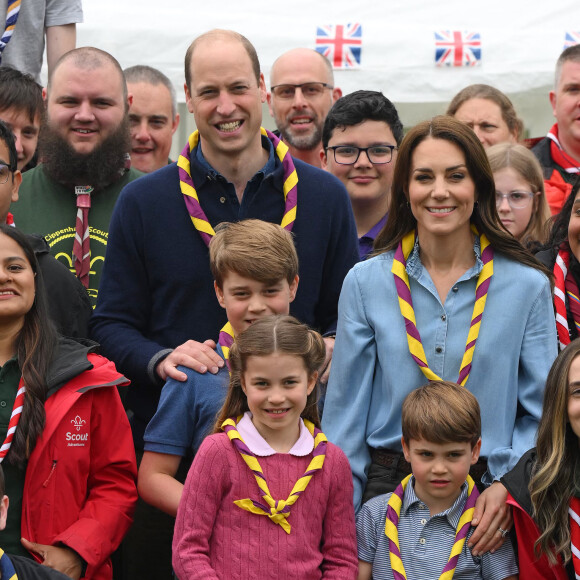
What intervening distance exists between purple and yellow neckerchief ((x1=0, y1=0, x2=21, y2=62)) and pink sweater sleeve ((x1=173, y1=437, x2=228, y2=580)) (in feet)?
11.8

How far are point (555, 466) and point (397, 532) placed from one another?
2.07 ft

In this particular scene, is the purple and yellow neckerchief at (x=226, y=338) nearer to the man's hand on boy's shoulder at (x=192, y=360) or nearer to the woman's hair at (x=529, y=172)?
the man's hand on boy's shoulder at (x=192, y=360)

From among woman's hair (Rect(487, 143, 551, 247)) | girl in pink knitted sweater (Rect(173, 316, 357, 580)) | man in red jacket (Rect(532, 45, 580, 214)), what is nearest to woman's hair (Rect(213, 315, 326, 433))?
girl in pink knitted sweater (Rect(173, 316, 357, 580))

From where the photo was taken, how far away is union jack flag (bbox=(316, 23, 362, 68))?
8438 millimetres

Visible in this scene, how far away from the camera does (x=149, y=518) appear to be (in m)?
4.94

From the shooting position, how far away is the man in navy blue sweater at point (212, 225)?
4871 mm

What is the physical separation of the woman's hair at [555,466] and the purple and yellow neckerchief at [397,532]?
0.76 ft

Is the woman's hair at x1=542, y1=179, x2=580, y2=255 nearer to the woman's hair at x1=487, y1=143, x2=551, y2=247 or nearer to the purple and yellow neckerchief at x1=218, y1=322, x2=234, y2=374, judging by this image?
the woman's hair at x1=487, y1=143, x2=551, y2=247

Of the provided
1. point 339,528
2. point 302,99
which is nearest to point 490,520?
point 339,528

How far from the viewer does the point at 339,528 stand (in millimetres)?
3980

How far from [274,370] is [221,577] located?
28.9 inches

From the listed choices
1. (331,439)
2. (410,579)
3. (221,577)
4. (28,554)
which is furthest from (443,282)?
(28,554)

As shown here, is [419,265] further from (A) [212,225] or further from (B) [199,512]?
(B) [199,512]

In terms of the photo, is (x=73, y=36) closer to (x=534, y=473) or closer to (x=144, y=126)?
(x=144, y=126)
